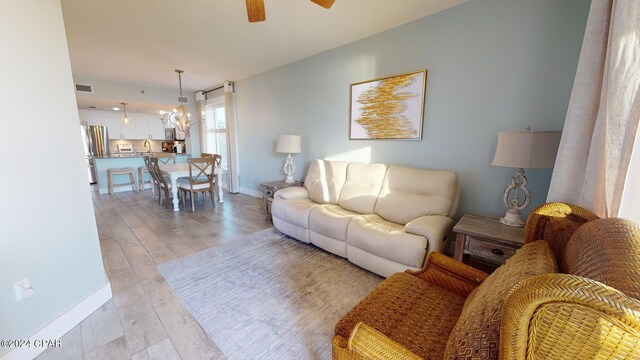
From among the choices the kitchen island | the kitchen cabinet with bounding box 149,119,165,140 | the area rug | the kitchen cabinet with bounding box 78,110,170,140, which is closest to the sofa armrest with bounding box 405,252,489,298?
the area rug

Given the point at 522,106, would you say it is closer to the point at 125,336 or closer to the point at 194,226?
the point at 125,336

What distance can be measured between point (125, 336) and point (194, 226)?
6.55ft

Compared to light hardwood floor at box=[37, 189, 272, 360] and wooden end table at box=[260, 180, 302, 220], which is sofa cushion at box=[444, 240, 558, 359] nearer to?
light hardwood floor at box=[37, 189, 272, 360]

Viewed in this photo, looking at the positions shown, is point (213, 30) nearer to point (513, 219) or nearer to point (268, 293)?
point (268, 293)

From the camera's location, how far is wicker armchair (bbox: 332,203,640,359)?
1.41 feet

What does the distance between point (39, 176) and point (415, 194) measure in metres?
2.83

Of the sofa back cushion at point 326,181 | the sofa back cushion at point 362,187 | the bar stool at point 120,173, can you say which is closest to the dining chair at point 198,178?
the sofa back cushion at point 326,181

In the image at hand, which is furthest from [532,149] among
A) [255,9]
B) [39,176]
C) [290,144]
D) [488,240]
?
[39,176]

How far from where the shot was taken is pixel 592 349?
432 millimetres

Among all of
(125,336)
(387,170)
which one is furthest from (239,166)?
(125,336)

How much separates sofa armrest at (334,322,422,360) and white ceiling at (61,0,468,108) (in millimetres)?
2554

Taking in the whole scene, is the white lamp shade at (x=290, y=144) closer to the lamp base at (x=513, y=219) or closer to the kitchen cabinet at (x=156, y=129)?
the lamp base at (x=513, y=219)

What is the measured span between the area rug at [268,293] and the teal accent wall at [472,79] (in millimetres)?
1392

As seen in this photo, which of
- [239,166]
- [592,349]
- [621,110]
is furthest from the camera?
[239,166]
